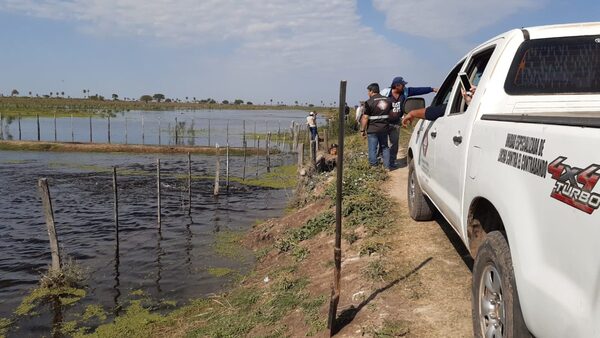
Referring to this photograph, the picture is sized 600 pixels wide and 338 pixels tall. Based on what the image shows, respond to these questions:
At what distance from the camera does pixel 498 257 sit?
8.54 ft

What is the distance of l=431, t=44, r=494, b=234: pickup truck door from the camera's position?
11.5 feet

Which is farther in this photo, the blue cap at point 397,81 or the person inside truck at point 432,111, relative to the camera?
the blue cap at point 397,81

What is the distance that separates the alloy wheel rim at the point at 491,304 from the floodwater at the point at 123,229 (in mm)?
7680

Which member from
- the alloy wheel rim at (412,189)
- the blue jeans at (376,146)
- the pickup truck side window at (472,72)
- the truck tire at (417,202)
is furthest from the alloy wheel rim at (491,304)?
the blue jeans at (376,146)

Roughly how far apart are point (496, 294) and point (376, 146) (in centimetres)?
804

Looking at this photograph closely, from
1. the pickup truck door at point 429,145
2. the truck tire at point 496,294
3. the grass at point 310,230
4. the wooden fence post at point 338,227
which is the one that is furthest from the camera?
the grass at point 310,230

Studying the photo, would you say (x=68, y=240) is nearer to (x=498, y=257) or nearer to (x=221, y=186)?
(x=221, y=186)

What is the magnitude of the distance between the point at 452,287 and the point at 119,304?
7.46 m

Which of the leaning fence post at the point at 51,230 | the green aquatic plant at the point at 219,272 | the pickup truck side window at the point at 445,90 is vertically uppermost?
the pickup truck side window at the point at 445,90

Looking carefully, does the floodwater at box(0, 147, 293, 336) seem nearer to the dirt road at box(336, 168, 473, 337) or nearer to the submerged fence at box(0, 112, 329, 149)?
the dirt road at box(336, 168, 473, 337)

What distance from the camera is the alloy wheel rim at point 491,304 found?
2762 millimetres

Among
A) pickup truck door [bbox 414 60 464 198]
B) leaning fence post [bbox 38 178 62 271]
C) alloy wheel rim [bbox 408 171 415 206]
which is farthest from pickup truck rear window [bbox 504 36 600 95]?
leaning fence post [bbox 38 178 62 271]

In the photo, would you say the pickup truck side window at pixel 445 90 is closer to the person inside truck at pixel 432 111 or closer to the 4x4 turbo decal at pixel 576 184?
the person inside truck at pixel 432 111

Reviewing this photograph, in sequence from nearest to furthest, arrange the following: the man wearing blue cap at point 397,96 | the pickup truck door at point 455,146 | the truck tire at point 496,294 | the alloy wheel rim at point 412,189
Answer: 1. the truck tire at point 496,294
2. the pickup truck door at point 455,146
3. the alloy wheel rim at point 412,189
4. the man wearing blue cap at point 397,96
